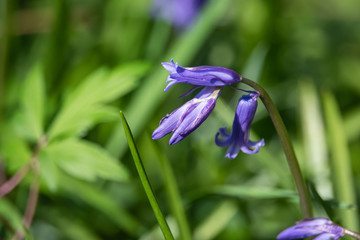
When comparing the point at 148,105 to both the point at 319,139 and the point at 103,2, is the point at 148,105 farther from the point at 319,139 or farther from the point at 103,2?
the point at 103,2

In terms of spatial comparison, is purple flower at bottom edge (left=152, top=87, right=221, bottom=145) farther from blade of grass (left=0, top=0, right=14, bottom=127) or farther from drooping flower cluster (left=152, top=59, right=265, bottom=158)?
blade of grass (left=0, top=0, right=14, bottom=127)

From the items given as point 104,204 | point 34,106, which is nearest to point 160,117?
point 104,204

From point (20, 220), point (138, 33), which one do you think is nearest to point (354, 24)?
point (138, 33)

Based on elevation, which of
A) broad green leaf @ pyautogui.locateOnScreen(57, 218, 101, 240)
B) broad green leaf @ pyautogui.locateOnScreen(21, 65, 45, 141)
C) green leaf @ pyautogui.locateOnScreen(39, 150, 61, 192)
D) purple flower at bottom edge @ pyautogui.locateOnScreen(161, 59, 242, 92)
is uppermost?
purple flower at bottom edge @ pyautogui.locateOnScreen(161, 59, 242, 92)

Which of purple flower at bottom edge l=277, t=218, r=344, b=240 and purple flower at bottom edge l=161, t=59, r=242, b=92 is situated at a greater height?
purple flower at bottom edge l=161, t=59, r=242, b=92

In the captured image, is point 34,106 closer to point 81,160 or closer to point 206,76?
point 81,160

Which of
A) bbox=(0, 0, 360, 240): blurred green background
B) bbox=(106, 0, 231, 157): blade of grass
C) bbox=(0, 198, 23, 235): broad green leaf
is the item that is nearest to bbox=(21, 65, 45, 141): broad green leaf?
bbox=(0, 0, 360, 240): blurred green background

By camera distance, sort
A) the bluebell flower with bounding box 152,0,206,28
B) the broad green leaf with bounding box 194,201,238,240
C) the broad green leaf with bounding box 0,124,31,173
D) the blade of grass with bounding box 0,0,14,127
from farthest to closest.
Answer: the bluebell flower with bounding box 152,0,206,28
the blade of grass with bounding box 0,0,14,127
the broad green leaf with bounding box 194,201,238,240
the broad green leaf with bounding box 0,124,31,173
